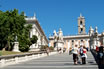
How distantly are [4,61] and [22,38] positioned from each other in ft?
117

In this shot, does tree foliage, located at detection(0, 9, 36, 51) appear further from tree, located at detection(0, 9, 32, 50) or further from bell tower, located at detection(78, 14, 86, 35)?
bell tower, located at detection(78, 14, 86, 35)

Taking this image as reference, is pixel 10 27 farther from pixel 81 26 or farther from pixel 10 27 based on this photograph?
pixel 81 26

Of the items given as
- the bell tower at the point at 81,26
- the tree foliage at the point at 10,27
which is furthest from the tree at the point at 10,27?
the bell tower at the point at 81,26

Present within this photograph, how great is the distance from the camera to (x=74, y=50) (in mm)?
15156

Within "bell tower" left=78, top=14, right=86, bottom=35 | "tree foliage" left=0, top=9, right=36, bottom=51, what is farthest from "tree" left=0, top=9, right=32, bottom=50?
"bell tower" left=78, top=14, right=86, bottom=35

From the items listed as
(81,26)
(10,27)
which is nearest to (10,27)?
(10,27)

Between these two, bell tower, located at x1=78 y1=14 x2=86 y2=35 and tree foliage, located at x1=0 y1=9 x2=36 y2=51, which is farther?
bell tower, located at x1=78 y1=14 x2=86 y2=35

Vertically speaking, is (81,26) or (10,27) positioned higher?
(81,26)

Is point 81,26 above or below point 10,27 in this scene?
above

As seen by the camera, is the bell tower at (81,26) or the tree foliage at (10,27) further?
the bell tower at (81,26)

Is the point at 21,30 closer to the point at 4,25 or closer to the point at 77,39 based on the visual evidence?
the point at 4,25

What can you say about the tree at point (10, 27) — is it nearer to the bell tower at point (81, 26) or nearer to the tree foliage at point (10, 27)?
the tree foliage at point (10, 27)

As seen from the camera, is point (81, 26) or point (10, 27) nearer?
point (10, 27)

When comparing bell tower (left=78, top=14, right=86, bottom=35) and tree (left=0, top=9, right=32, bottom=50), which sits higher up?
bell tower (left=78, top=14, right=86, bottom=35)
